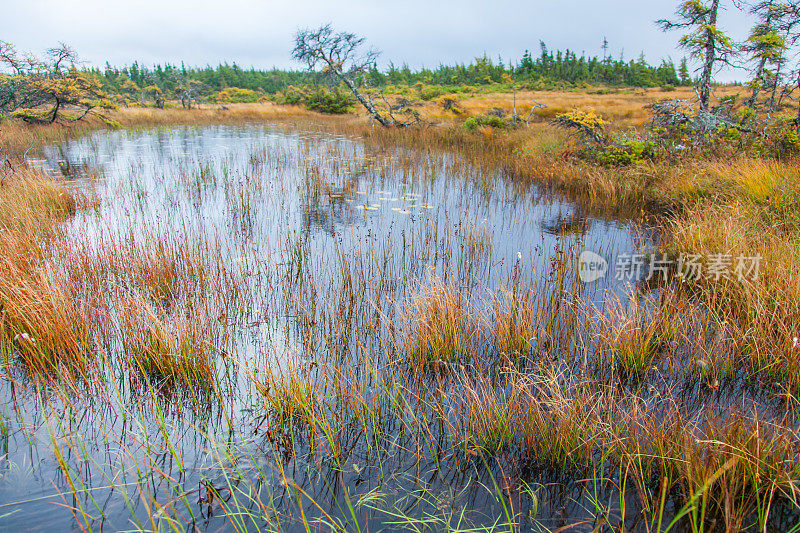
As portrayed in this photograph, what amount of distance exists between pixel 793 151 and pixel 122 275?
1079 centimetres

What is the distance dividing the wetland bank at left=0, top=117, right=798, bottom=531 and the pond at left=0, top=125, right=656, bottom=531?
0.05 ft

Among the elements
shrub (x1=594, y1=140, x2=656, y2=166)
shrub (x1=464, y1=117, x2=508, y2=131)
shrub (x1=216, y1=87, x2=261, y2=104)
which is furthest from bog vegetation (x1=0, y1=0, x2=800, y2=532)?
shrub (x1=216, y1=87, x2=261, y2=104)

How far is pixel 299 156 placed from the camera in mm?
12086

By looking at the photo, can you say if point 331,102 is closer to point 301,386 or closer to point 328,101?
point 328,101

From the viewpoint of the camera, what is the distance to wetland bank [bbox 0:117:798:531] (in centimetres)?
202

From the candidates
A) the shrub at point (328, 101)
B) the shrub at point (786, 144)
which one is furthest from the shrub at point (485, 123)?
the shrub at point (328, 101)

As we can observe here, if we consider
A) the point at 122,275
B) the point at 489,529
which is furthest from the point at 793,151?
the point at 122,275

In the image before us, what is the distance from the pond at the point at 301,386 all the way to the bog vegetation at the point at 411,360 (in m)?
0.02

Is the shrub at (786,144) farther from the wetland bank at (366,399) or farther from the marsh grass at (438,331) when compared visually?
the marsh grass at (438,331)

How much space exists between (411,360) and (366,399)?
1.74ft

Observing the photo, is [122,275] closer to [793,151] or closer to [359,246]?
[359,246]

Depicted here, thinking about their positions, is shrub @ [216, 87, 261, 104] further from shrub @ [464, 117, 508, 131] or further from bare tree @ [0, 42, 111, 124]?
shrub @ [464, 117, 508, 131]

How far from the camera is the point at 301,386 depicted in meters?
2.53

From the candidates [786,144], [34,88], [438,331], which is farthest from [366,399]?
[34,88]
